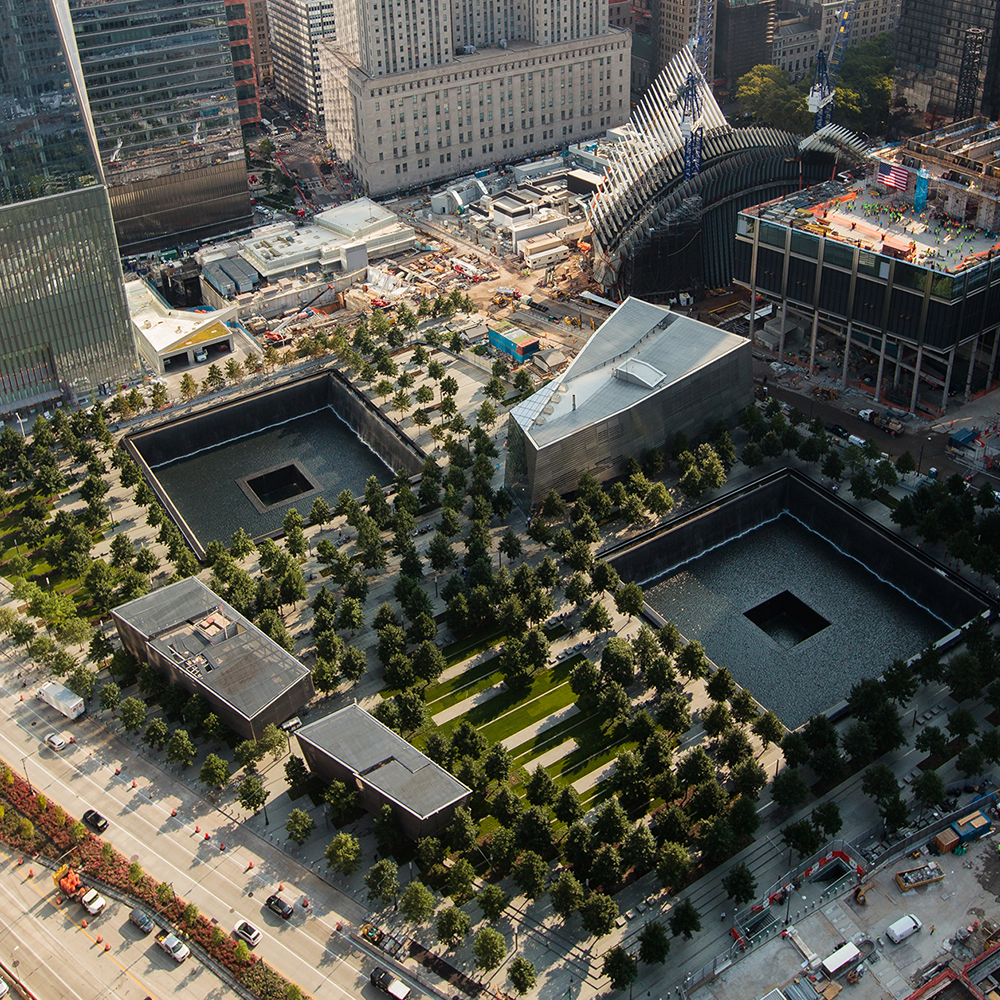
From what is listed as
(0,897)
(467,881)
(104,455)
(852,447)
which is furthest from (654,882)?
(104,455)

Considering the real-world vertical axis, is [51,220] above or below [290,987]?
above

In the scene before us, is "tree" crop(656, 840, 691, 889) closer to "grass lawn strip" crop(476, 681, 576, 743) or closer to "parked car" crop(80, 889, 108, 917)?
"grass lawn strip" crop(476, 681, 576, 743)

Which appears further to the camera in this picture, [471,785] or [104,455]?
[104,455]

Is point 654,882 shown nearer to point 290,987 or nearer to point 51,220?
point 290,987

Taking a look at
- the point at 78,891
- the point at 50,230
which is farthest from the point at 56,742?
the point at 50,230

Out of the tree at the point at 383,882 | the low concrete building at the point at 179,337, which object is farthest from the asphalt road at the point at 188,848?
the low concrete building at the point at 179,337

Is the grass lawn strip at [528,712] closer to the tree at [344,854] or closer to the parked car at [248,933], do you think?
the tree at [344,854]
